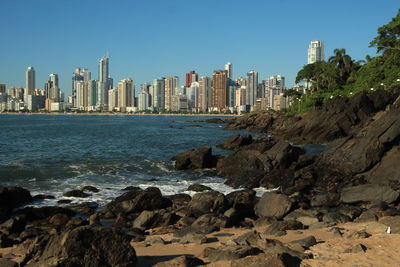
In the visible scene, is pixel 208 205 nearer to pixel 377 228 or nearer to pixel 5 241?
pixel 377 228

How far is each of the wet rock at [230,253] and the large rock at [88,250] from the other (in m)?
1.81

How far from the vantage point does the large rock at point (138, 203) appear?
15.8 metres

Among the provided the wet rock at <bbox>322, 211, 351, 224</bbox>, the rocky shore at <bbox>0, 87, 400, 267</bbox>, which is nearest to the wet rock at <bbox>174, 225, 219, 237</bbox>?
the rocky shore at <bbox>0, 87, 400, 267</bbox>

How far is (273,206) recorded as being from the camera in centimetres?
1495

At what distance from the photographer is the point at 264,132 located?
232 ft

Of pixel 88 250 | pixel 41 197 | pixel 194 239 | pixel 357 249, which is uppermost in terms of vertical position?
pixel 88 250

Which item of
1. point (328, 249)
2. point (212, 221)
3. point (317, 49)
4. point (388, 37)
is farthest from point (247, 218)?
point (317, 49)

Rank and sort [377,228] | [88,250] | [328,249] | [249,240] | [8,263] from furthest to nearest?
[377,228] → [249,240] → [328,249] → [8,263] → [88,250]

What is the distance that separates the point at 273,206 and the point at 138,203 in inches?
203

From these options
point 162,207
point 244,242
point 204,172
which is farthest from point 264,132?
point 244,242

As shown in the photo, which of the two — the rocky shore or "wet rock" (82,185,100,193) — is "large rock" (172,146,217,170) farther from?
"wet rock" (82,185,100,193)

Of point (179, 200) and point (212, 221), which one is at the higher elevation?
point (212, 221)

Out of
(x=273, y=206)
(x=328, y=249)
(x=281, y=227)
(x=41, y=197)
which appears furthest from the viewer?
(x=41, y=197)

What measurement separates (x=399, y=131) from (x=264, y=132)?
48.1 m
